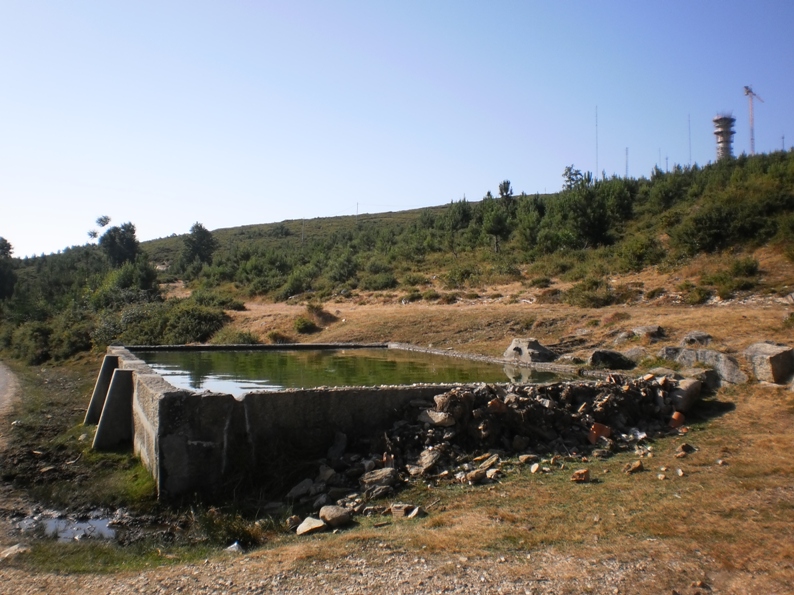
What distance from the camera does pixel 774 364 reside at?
934cm

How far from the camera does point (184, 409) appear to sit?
7.09 m

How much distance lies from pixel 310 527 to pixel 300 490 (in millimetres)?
1124

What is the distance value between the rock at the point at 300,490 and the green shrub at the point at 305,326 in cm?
1899

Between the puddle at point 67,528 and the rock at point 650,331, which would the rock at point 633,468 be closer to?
the puddle at point 67,528

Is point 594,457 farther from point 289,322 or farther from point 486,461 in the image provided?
point 289,322

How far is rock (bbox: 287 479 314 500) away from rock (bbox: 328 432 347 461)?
1.77 ft

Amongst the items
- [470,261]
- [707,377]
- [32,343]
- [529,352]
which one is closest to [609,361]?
[529,352]

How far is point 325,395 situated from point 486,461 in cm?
202

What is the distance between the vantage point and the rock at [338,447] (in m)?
7.55

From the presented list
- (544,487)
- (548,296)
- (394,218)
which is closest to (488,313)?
(548,296)

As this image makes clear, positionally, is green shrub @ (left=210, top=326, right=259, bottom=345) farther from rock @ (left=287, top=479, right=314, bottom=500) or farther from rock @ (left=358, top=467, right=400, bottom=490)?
rock @ (left=358, top=467, right=400, bottom=490)

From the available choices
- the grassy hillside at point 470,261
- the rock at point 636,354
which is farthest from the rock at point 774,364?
the grassy hillside at point 470,261

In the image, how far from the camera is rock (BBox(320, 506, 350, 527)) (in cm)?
587

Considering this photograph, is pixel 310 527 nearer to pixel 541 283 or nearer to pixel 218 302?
pixel 541 283
